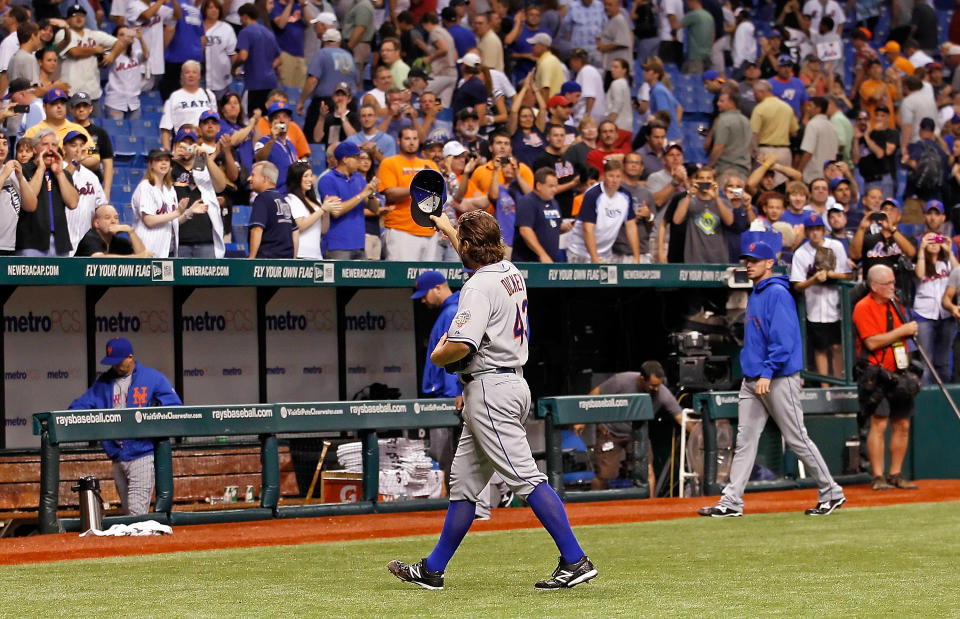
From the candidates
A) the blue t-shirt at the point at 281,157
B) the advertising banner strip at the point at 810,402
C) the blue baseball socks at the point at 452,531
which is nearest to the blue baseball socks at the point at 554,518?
the blue baseball socks at the point at 452,531

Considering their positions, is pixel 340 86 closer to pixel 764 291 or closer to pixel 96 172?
pixel 96 172

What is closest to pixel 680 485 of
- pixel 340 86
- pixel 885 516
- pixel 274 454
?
pixel 885 516

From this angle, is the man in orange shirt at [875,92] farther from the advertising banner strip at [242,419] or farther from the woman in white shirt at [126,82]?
the advertising banner strip at [242,419]

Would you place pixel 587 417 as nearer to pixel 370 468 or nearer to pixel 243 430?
pixel 370 468

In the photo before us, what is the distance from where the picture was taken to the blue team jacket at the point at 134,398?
35.5ft

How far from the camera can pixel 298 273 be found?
12.0 metres

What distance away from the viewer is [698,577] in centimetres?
707

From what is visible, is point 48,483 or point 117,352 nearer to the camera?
point 48,483

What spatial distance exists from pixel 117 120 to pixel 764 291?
7539 mm

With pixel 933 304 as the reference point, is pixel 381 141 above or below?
above

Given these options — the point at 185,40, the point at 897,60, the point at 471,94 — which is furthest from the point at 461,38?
the point at 897,60

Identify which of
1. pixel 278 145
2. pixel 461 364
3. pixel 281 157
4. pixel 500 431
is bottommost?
pixel 500 431

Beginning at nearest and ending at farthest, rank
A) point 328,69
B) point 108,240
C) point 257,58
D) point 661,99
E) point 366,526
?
point 366,526 < point 108,240 < point 257,58 < point 328,69 < point 661,99

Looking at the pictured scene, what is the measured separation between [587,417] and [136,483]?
3.94 m
